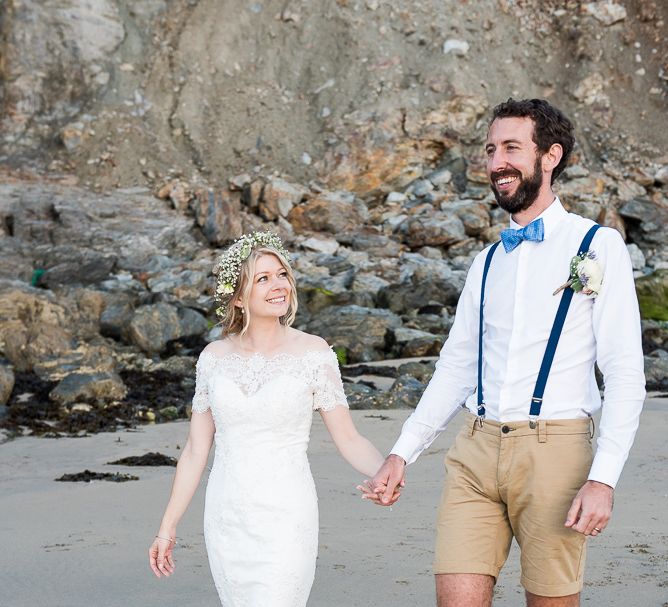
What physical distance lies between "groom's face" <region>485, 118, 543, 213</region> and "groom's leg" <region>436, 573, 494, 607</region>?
1373 millimetres

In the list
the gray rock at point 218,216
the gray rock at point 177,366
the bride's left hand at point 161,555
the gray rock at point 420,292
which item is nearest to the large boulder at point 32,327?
the gray rock at point 177,366

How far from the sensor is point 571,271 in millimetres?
3959

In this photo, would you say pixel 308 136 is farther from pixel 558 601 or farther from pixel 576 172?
pixel 558 601

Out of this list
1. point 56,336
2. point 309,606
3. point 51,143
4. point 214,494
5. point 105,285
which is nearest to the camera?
point 214,494

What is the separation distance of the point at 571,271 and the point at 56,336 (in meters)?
14.7

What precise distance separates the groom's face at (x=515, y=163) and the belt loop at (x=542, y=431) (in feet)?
2.73

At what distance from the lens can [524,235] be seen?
13.7 feet

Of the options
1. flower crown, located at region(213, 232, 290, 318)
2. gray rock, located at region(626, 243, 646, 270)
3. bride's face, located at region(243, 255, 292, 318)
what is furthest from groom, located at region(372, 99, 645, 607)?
gray rock, located at region(626, 243, 646, 270)

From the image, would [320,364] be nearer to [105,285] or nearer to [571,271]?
[571,271]

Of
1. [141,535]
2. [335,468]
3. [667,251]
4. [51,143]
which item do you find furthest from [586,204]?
[141,535]

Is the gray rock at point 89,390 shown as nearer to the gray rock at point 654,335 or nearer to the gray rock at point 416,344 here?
the gray rock at point 416,344

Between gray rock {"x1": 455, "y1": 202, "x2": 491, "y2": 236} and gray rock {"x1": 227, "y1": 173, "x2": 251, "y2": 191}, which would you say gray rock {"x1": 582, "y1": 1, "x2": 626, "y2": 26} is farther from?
gray rock {"x1": 227, "y1": 173, "x2": 251, "y2": 191}

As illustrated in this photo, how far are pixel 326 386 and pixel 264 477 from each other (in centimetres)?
48

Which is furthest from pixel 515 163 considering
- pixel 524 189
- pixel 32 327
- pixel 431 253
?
pixel 431 253
